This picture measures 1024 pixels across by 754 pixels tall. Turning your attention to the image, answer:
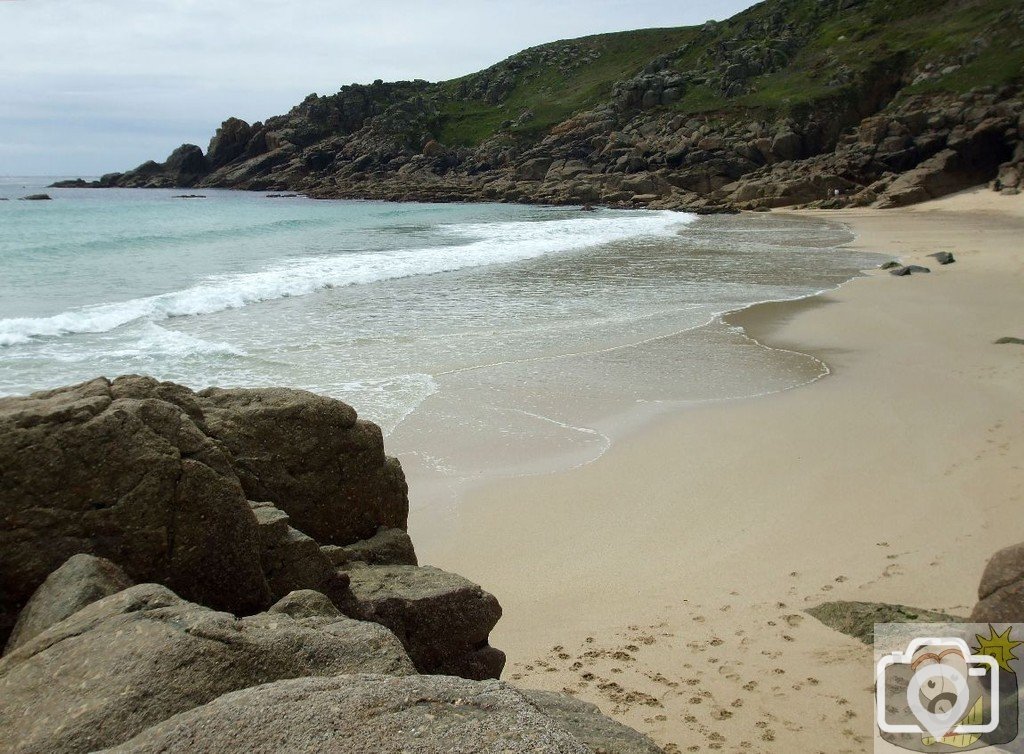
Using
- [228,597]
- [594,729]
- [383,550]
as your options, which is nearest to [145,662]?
[228,597]

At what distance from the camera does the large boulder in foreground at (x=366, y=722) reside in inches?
73.6

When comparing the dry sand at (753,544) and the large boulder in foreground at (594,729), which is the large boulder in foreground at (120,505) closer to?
the large boulder in foreground at (594,729)

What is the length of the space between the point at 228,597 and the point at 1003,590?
3.81m

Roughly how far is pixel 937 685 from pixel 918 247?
24.6 meters

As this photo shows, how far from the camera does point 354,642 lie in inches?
107

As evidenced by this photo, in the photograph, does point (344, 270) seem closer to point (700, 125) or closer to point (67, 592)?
point (67, 592)

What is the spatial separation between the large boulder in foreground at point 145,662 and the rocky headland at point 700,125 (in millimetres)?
47322

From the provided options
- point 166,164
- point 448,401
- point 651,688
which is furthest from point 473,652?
point 166,164

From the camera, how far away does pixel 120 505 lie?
3.37 meters

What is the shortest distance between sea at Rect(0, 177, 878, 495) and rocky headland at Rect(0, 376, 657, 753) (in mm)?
2930

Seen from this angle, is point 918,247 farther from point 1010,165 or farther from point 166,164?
point 166,164

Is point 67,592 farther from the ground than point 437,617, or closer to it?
farther from the ground

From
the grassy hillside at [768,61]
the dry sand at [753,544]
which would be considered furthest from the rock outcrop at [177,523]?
the grassy hillside at [768,61]

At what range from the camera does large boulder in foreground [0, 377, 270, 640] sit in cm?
328
